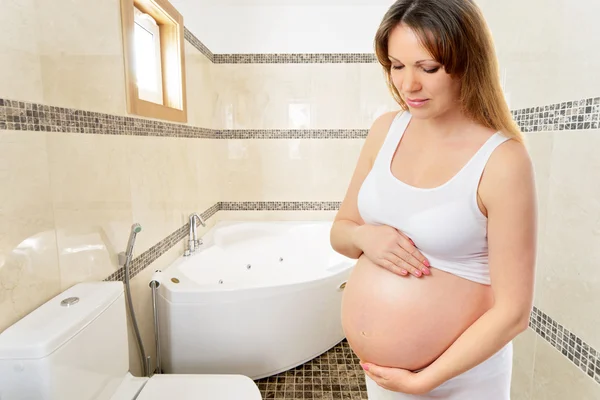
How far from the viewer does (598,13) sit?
1035 mm

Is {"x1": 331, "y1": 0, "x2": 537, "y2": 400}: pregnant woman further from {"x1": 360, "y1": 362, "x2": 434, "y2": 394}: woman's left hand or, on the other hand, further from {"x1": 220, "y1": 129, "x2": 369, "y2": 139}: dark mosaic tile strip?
{"x1": 220, "y1": 129, "x2": 369, "y2": 139}: dark mosaic tile strip

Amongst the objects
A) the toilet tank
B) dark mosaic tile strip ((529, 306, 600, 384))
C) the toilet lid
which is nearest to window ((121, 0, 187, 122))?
the toilet tank

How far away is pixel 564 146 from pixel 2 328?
1.69 metres

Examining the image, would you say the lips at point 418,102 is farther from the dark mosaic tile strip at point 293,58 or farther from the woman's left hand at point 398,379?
the dark mosaic tile strip at point 293,58

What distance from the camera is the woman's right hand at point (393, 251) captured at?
0.79 m

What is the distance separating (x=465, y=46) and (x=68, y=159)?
1254 mm

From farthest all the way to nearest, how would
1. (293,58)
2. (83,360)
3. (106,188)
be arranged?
(293,58)
(106,188)
(83,360)

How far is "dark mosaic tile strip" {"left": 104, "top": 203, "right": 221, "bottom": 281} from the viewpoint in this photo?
164 centimetres

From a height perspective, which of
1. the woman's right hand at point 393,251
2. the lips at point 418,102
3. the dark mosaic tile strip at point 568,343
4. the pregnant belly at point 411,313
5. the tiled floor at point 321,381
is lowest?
the tiled floor at point 321,381

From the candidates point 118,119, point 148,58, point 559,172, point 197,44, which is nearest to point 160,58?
point 148,58

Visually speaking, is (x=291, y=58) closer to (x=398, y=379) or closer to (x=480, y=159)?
(x=480, y=159)

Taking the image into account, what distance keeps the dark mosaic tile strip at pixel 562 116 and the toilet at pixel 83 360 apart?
1356 millimetres

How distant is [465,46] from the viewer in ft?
2.28

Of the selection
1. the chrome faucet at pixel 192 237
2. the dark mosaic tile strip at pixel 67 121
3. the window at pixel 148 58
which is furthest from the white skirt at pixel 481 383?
the window at pixel 148 58
